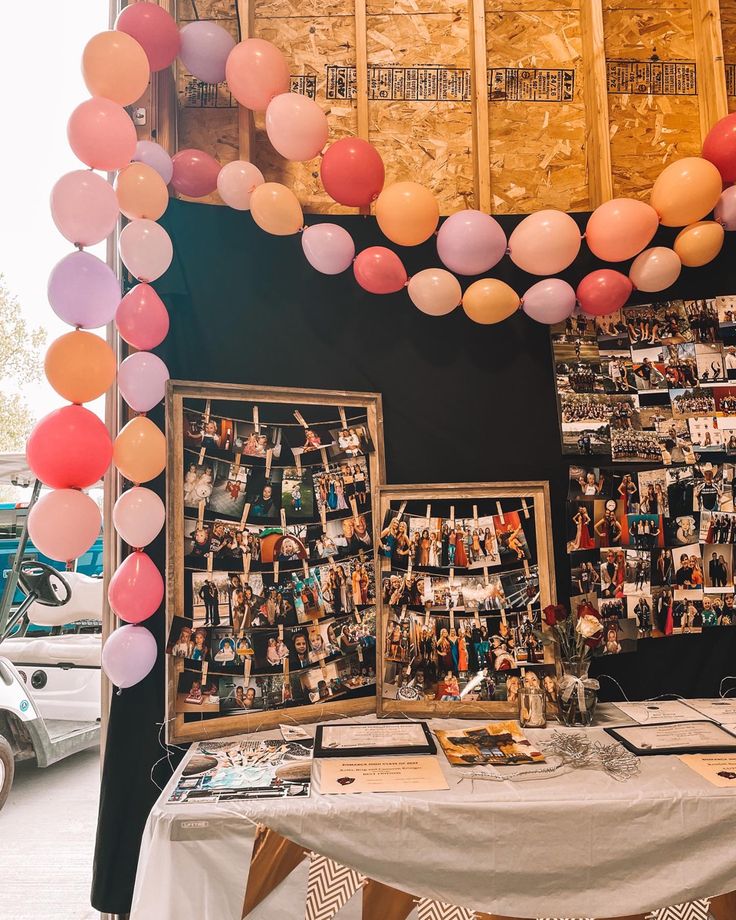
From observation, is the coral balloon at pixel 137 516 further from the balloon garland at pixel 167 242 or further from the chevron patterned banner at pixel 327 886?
the chevron patterned banner at pixel 327 886

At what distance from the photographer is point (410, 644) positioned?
1.88 metres

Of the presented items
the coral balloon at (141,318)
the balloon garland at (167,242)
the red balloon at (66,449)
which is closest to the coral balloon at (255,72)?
the balloon garland at (167,242)

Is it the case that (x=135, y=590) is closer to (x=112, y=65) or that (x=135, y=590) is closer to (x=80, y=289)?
(x=80, y=289)

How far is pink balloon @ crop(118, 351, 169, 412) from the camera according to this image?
1.70 metres

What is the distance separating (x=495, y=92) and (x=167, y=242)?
1.36 m

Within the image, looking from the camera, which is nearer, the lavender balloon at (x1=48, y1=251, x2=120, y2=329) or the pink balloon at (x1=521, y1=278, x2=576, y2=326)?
the lavender balloon at (x1=48, y1=251, x2=120, y2=329)

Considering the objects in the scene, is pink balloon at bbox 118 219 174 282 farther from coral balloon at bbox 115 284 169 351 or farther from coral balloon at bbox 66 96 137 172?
coral balloon at bbox 66 96 137 172

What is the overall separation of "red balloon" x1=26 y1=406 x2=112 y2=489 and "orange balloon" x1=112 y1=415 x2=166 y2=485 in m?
0.12

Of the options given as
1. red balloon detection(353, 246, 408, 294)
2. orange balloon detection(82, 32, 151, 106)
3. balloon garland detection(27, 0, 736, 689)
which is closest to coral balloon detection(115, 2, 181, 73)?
balloon garland detection(27, 0, 736, 689)

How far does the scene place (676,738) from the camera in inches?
64.6

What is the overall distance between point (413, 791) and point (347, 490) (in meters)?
0.87

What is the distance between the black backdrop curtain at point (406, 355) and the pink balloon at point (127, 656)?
79cm

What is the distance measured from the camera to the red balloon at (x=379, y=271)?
1885 millimetres

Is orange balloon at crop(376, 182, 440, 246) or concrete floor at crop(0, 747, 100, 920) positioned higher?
orange balloon at crop(376, 182, 440, 246)
